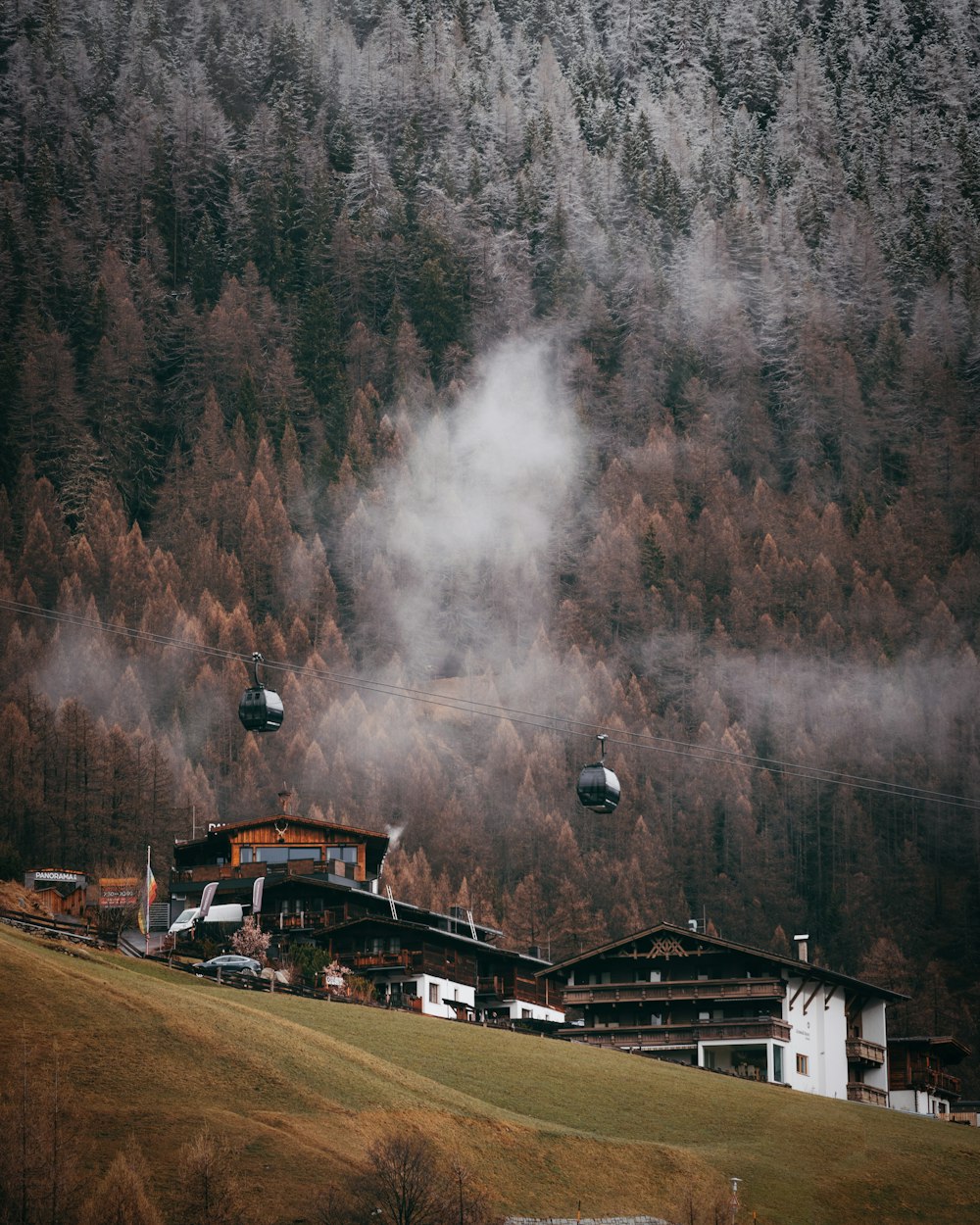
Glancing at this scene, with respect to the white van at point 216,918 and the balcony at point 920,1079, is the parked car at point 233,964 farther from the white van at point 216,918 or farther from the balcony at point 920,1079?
the balcony at point 920,1079

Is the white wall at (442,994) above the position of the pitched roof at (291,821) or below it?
below

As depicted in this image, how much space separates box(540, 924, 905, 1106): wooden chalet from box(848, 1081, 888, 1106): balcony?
0.06 meters

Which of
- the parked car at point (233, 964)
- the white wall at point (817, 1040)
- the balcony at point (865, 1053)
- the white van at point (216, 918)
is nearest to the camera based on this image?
the parked car at point (233, 964)

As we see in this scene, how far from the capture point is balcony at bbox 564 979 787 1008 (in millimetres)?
92438

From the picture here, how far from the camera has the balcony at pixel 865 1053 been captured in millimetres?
97938

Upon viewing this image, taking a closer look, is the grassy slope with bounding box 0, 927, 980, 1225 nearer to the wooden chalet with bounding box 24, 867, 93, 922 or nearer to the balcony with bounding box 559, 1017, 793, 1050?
the balcony with bounding box 559, 1017, 793, 1050

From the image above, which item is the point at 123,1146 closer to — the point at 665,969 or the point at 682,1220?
the point at 682,1220

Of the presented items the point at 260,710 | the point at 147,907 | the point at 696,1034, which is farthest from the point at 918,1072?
the point at 260,710

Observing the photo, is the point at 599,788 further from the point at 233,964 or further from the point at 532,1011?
the point at 532,1011

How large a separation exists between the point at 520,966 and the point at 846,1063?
1807cm

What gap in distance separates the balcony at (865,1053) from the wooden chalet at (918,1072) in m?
1.54

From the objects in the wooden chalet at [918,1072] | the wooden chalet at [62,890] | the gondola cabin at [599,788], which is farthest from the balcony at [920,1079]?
the gondola cabin at [599,788]

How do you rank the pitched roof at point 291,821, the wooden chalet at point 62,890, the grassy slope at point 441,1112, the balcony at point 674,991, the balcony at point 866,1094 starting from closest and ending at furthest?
the grassy slope at point 441,1112
the balcony at point 674,991
the balcony at point 866,1094
the wooden chalet at point 62,890
the pitched roof at point 291,821

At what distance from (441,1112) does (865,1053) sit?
48.1 m
